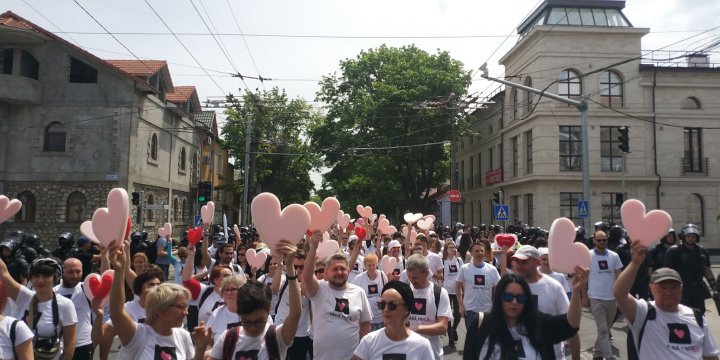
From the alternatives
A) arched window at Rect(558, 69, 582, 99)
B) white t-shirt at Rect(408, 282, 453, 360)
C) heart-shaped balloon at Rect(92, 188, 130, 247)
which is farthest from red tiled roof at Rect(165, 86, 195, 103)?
heart-shaped balloon at Rect(92, 188, 130, 247)

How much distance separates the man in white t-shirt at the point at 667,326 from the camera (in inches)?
148

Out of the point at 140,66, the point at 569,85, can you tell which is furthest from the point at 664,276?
the point at 140,66

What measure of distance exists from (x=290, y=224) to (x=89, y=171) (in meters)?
26.9

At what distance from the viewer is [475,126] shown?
1628 inches

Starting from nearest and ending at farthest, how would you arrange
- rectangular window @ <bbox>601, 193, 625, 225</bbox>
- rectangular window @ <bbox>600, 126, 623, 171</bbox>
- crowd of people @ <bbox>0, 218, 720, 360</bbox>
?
crowd of people @ <bbox>0, 218, 720, 360</bbox>, rectangular window @ <bbox>601, 193, 625, 225</bbox>, rectangular window @ <bbox>600, 126, 623, 171</bbox>

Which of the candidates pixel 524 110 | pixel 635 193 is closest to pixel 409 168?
pixel 524 110

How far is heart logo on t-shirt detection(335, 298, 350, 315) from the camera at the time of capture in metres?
4.62

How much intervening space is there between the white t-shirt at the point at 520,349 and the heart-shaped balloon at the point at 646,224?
1.04m

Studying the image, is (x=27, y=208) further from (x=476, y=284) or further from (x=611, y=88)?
(x=611, y=88)

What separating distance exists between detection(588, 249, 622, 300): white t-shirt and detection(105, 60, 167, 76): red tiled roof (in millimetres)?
26773

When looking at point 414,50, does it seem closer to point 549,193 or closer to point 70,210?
point 549,193

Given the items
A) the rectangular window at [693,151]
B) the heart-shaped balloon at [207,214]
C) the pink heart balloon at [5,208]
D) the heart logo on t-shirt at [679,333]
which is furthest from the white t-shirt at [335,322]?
the rectangular window at [693,151]

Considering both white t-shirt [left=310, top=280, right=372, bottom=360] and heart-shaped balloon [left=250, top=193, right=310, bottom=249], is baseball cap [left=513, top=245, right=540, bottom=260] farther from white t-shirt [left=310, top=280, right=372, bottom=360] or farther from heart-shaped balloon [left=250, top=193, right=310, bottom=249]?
heart-shaped balloon [left=250, top=193, right=310, bottom=249]

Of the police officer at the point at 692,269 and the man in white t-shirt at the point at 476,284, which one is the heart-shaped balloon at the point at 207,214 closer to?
the man in white t-shirt at the point at 476,284
